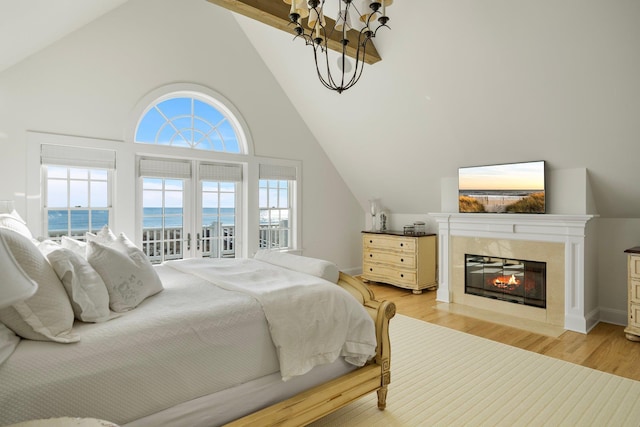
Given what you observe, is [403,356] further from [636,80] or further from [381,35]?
[381,35]

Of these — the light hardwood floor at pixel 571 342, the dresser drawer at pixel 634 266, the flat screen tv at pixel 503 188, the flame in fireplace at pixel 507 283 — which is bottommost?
the light hardwood floor at pixel 571 342

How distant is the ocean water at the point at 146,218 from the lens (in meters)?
3.57

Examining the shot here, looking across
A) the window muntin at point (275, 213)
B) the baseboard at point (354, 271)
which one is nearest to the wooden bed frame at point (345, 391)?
the window muntin at point (275, 213)

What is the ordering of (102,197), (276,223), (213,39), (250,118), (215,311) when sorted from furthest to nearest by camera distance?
(276,223), (250,118), (213,39), (102,197), (215,311)

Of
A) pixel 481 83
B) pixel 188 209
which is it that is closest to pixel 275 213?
pixel 188 209

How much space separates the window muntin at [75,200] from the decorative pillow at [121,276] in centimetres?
218

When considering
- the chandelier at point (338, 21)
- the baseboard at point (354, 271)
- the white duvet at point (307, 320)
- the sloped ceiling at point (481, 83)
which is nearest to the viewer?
the white duvet at point (307, 320)

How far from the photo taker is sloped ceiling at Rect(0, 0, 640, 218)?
2.85m

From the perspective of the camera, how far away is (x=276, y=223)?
5.41 meters

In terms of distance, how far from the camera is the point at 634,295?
3354 millimetres

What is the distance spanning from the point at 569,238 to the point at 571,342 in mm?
1049

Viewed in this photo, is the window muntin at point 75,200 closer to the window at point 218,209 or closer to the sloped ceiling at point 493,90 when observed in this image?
the window at point 218,209

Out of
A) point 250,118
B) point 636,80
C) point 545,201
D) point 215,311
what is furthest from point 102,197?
point 636,80

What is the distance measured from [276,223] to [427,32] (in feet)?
10.5
